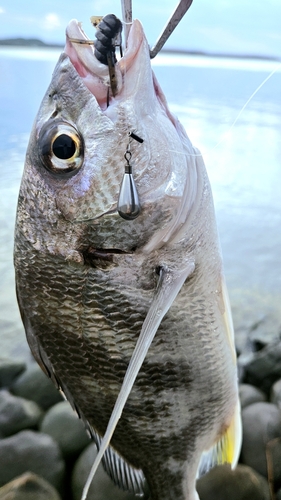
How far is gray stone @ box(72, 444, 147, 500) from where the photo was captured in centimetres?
99

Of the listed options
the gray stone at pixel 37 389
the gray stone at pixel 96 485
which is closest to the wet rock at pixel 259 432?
the gray stone at pixel 96 485

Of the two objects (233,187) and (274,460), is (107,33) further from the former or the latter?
(233,187)

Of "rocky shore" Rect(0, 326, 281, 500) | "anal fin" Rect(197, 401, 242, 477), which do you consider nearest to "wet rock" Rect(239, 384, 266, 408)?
"rocky shore" Rect(0, 326, 281, 500)

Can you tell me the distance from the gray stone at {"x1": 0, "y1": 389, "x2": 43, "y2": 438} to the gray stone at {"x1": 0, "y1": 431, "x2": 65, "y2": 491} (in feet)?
0.39

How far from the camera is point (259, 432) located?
1.10 metres

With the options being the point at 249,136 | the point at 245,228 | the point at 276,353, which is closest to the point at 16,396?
the point at 276,353

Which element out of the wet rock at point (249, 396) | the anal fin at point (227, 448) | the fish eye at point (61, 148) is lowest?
the wet rock at point (249, 396)

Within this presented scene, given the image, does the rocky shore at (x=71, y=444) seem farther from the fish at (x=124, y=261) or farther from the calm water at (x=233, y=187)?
the fish at (x=124, y=261)

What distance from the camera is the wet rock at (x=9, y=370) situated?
1.37m

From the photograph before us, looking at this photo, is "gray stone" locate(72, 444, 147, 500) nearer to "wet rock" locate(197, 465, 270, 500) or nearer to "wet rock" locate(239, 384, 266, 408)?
"wet rock" locate(197, 465, 270, 500)

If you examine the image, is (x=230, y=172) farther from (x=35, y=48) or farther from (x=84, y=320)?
(x=84, y=320)

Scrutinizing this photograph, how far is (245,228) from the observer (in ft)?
5.76

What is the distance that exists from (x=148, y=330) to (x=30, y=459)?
822mm

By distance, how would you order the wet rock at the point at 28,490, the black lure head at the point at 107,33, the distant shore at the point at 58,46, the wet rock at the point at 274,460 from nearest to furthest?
1. the black lure head at the point at 107,33
2. the distant shore at the point at 58,46
3. the wet rock at the point at 28,490
4. the wet rock at the point at 274,460
